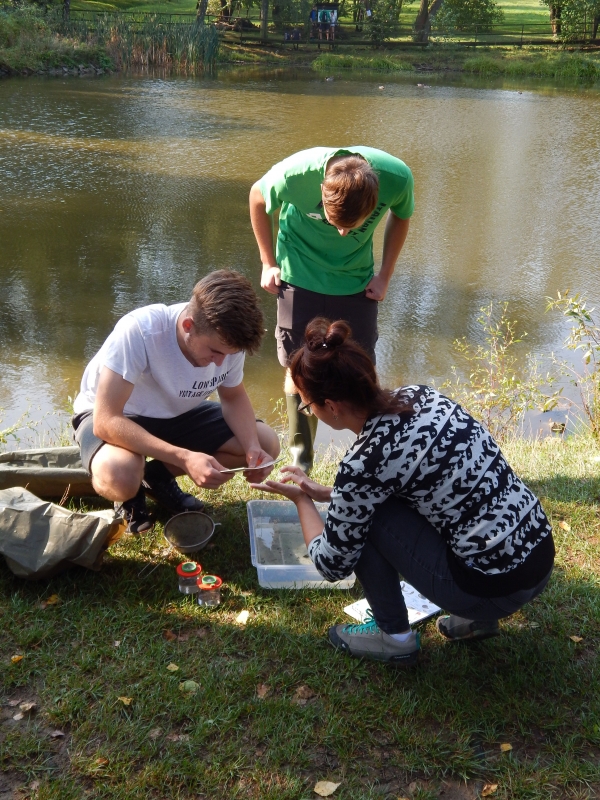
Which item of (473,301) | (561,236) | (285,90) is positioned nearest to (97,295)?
(473,301)

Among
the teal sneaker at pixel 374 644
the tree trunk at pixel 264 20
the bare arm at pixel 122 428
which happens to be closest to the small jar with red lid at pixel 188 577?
the bare arm at pixel 122 428

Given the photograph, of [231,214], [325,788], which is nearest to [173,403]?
[325,788]

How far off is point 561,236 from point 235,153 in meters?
5.55

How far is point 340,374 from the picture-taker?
6.47ft

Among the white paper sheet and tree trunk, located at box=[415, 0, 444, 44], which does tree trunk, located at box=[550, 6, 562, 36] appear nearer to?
tree trunk, located at box=[415, 0, 444, 44]

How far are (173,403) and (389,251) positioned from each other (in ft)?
4.24

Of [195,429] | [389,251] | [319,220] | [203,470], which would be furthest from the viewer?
[389,251]

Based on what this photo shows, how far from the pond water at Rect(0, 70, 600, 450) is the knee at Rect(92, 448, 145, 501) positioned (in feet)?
8.29

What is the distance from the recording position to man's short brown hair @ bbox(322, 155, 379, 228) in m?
2.67

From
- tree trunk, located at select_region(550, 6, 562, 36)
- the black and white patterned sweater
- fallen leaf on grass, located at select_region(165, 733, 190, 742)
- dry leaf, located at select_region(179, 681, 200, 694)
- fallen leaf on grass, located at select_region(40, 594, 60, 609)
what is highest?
tree trunk, located at select_region(550, 6, 562, 36)

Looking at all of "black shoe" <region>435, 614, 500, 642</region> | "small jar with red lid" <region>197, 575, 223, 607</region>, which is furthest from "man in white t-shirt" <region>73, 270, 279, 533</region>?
"black shoe" <region>435, 614, 500, 642</region>

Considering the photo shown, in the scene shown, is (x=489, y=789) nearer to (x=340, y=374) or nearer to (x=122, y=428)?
(x=340, y=374)

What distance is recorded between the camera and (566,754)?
2.09 metres

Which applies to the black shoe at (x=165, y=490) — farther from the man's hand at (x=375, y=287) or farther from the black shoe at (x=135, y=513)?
the man's hand at (x=375, y=287)
